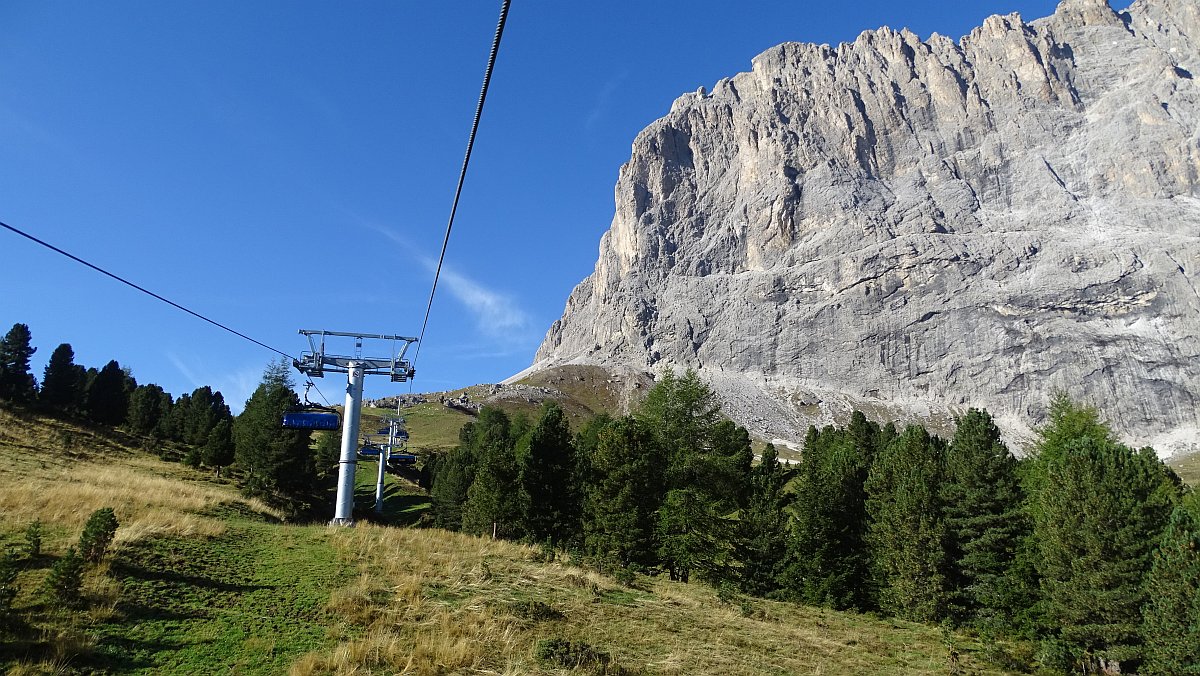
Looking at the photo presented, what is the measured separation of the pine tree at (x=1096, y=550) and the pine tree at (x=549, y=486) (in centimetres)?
2222

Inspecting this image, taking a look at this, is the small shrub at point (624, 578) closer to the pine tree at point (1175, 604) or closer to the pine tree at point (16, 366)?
the pine tree at point (1175, 604)

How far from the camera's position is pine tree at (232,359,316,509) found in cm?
4456

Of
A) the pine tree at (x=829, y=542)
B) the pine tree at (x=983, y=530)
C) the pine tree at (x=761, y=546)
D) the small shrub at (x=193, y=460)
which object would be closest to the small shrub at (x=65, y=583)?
the pine tree at (x=761, y=546)

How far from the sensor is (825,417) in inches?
7466

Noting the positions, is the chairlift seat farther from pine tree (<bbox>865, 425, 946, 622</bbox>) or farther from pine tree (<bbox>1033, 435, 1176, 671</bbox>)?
pine tree (<bbox>1033, 435, 1176, 671</bbox>)

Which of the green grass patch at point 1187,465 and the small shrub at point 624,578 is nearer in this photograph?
the small shrub at point 624,578

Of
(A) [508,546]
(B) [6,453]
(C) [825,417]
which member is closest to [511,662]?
(A) [508,546]

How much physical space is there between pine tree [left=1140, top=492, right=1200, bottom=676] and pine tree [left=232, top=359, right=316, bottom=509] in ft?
156

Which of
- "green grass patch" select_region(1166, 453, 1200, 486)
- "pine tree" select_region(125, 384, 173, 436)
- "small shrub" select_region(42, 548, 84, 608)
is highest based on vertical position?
"green grass patch" select_region(1166, 453, 1200, 486)

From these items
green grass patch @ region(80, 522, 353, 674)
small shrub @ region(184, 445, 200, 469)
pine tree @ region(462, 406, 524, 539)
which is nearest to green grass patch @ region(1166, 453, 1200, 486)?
pine tree @ region(462, 406, 524, 539)

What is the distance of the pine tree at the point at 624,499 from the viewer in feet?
97.8

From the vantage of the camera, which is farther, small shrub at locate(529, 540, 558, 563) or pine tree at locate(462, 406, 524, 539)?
pine tree at locate(462, 406, 524, 539)

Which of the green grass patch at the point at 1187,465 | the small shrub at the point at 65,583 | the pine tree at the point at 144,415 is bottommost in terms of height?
the small shrub at the point at 65,583

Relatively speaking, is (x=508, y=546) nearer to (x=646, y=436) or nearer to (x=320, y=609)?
(x=320, y=609)
